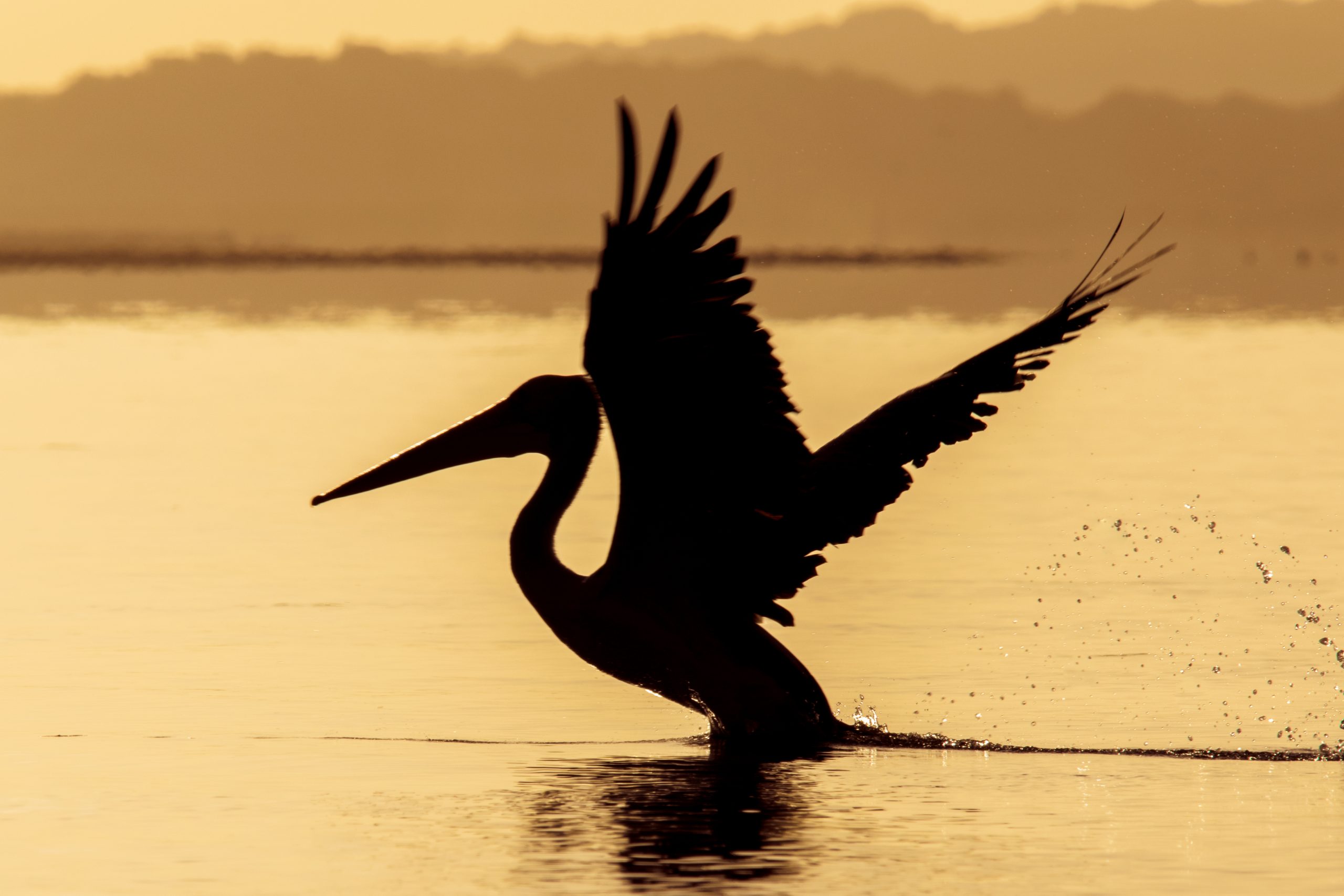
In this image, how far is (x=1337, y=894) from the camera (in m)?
7.96

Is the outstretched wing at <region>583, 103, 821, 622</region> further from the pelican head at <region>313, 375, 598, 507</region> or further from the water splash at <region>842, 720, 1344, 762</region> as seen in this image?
the water splash at <region>842, 720, 1344, 762</region>

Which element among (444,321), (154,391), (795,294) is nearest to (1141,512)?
(154,391)

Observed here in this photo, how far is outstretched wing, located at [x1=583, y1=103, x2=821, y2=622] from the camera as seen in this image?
9.25 metres

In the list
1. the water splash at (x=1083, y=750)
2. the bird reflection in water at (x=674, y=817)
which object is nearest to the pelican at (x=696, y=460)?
the water splash at (x=1083, y=750)

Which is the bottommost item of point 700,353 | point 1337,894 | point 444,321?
point 1337,894

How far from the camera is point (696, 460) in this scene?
967 centimetres

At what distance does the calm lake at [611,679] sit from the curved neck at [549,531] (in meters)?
0.65

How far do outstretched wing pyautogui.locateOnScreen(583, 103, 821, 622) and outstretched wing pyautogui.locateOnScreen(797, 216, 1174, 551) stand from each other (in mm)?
878

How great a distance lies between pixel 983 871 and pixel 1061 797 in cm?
135

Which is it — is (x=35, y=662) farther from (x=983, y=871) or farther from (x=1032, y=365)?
(x=983, y=871)

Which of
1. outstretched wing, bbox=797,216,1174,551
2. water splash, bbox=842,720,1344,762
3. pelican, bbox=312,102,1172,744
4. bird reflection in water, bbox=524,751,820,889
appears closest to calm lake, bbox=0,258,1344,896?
bird reflection in water, bbox=524,751,820,889

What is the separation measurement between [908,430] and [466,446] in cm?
183

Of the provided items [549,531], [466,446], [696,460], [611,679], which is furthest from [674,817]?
[611,679]

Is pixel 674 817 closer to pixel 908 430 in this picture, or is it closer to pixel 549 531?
pixel 549 531
